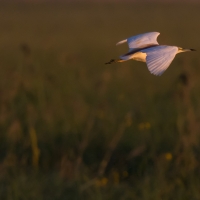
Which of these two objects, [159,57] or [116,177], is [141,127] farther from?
[159,57]

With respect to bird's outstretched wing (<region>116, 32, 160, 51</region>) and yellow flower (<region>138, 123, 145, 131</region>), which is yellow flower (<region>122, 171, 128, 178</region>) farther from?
bird's outstretched wing (<region>116, 32, 160, 51</region>)

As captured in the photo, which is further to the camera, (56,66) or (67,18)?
(67,18)

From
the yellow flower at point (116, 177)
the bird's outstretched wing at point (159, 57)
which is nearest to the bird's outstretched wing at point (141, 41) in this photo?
the bird's outstretched wing at point (159, 57)

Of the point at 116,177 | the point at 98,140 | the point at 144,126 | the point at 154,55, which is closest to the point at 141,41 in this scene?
the point at 154,55

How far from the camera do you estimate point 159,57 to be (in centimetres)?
207

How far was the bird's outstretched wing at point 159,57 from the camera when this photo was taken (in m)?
2.00

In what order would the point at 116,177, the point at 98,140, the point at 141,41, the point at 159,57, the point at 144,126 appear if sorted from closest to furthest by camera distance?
the point at 159,57 → the point at 141,41 → the point at 116,177 → the point at 144,126 → the point at 98,140

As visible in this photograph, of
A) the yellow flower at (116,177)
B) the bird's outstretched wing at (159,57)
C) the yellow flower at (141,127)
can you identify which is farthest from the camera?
the yellow flower at (141,127)

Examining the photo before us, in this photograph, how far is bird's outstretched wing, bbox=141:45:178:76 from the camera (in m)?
2.00

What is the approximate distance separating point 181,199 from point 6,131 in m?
1.64

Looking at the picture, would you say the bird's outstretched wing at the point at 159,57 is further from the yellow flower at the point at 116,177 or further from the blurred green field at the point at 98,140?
the yellow flower at the point at 116,177

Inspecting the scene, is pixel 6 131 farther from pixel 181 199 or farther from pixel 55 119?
pixel 181 199

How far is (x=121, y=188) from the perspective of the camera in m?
3.90

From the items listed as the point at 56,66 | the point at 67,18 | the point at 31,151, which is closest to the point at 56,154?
the point at 31,151
